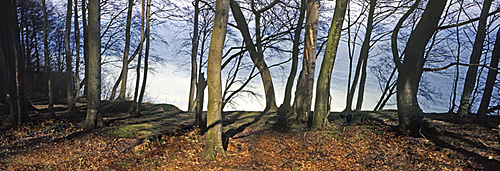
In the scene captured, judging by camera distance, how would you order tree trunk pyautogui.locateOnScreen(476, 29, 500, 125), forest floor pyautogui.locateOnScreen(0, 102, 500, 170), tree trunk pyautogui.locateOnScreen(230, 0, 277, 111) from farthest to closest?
tree trunk pyautogui.locateOnScreen(230, 0, 277, 111) → tree trunk pyautogui.locateOnScreen(476, 29, 500, 125) → forest floor pyautogui.locateOnScreen(0, 102, 500, 170)

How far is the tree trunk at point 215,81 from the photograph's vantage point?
6.18 metres

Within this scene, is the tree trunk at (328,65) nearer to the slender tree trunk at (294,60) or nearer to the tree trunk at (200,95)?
the slender tree trunk at (294,60)

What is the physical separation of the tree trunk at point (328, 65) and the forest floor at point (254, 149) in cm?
41

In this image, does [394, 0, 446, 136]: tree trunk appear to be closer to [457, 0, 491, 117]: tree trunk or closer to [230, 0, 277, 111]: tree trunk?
[457, 0, 491, 117]: tree trunk

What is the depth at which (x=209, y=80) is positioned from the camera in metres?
6.36

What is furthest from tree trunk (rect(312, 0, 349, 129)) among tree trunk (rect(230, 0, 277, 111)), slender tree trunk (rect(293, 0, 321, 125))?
tree trunk (rect(230, 0, 277, 111))

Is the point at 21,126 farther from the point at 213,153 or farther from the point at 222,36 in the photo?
the point at 222,36

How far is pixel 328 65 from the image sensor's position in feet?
28.2

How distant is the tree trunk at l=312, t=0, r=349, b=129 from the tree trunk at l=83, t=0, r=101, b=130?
611 cm

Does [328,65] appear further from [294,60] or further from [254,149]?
[294,60]

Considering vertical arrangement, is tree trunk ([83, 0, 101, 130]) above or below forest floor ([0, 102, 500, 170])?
above

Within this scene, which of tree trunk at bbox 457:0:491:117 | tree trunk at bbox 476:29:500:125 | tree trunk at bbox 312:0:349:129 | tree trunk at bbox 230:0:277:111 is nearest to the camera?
tree trunk at bbox 312:0:349:129

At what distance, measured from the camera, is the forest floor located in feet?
20.1

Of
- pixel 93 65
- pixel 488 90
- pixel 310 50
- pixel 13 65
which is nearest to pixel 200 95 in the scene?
pixel 93 65
